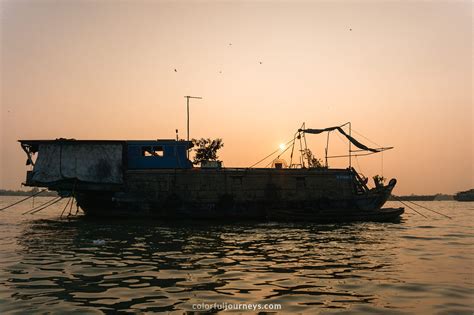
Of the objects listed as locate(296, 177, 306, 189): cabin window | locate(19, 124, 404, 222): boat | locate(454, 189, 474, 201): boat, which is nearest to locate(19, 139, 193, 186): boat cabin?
locate(19, 124, 404, 222): boat

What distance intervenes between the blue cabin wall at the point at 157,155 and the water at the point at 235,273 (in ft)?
35.9

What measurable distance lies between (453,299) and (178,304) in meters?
6.06

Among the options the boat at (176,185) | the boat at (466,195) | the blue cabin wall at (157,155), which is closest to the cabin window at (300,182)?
the boat at (176,185)

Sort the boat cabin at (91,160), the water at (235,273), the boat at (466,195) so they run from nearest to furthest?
the water at (235,273) < the boat cabin at (91,160) < the boat at (466,195)

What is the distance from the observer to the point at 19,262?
1266 centimetres

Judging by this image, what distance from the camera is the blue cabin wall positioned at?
2984 cm

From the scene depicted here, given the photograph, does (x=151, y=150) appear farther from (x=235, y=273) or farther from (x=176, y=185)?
(x=235, y=273)

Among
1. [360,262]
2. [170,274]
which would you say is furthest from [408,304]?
[170,274]

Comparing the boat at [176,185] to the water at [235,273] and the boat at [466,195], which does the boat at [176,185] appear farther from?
the boat at [466,195]

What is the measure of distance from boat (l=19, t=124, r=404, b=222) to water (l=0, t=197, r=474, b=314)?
9452 millimetres

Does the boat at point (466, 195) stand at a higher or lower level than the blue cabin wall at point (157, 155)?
lower

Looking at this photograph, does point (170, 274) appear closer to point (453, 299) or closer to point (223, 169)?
point (453, 299)

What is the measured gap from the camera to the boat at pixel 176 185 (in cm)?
2850

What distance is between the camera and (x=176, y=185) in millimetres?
29172
